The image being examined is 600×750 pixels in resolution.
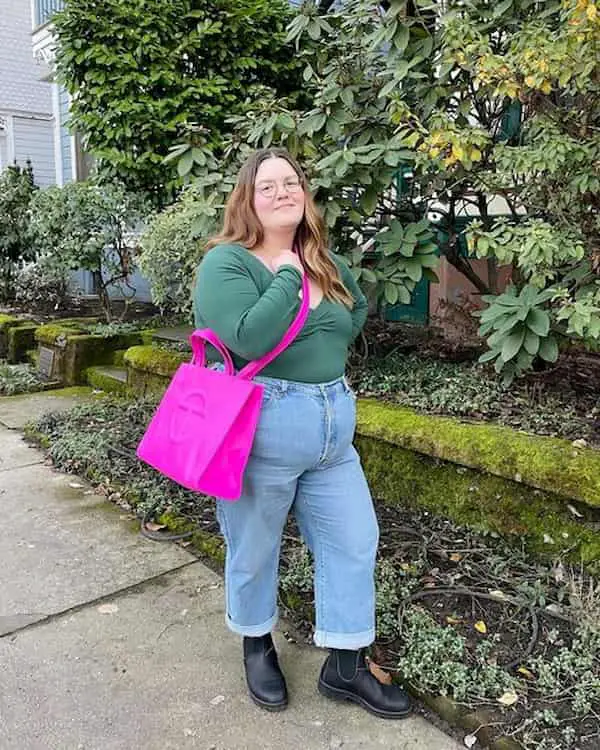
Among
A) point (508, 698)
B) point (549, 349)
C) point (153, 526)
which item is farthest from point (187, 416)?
point (549, 349)

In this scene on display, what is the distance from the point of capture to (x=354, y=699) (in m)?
2.26

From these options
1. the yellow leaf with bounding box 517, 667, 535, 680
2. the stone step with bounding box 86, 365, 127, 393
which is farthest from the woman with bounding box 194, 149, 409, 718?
the stone step with bounding box 86, 365, 127, 393

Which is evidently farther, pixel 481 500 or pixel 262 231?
pixel 481 500

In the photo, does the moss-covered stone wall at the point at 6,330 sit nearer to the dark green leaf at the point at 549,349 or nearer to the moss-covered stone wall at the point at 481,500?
the moss-covered stone wall at the point at 481,500

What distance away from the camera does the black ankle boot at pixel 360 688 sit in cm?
221

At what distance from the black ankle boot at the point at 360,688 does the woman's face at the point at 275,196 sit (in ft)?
4.37

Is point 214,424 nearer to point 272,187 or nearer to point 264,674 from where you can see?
point 272,187

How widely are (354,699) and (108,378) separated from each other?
4.58 m

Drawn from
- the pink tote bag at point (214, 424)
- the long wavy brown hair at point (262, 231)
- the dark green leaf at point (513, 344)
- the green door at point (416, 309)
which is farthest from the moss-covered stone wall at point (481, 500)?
the green door at point (416, 309)

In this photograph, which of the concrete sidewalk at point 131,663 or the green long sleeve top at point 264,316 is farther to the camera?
the concrete sidewalk at point 131,663

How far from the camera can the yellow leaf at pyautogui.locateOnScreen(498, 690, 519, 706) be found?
7.10ft

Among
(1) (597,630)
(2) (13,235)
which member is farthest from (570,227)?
(2) (13,235)

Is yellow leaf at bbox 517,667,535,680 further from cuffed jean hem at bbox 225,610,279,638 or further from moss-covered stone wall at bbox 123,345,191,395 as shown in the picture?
moss-covered stone wall at bbox 123,345,191,395

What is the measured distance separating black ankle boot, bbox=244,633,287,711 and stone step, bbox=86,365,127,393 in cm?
395
